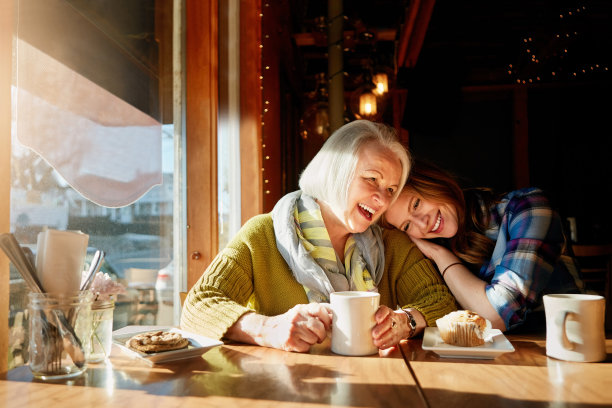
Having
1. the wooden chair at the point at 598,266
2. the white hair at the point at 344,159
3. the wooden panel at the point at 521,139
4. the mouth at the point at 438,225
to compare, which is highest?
the wooden panel at the point at 521,139

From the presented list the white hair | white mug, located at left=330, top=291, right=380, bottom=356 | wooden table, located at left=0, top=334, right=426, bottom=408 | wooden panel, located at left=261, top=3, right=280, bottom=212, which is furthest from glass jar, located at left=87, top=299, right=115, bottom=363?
wooden panel, located at left=261, top=3, right=280, bottom=212

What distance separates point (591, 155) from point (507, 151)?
0.92 meters

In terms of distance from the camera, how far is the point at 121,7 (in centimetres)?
185

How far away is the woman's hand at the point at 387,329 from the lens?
3.65 ft

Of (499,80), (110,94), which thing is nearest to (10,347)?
(110,94)

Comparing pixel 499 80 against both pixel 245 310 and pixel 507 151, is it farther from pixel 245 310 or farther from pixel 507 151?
pixel 245 310

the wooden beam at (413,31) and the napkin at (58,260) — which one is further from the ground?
the wooden beam at (413,31)

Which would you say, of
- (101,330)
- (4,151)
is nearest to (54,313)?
(101,330)

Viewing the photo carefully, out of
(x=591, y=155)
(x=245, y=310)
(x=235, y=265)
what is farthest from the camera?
(x=591, y=155)

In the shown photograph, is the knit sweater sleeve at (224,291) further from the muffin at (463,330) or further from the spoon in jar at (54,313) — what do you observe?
the muffin at (463,330)

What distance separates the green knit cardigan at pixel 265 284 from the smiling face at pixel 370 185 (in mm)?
187

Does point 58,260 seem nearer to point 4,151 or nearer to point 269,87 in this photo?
point 4,151

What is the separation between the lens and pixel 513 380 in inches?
34.9

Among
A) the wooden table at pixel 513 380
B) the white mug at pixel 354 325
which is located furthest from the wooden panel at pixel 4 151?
the wooden table at pixel 513 380
